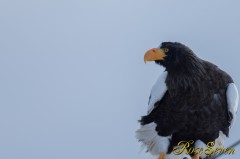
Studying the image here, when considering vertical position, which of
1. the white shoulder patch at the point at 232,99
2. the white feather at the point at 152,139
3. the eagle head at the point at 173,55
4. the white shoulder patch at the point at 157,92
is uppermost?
the eagle head at the point at 173,55

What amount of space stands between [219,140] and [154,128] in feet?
2.87

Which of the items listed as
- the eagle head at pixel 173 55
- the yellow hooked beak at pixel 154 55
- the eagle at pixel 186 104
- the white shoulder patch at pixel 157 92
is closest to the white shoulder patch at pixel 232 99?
the eagle at pixel 186 104

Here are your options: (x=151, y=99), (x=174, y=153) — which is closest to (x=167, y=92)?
(x=151, y=99)

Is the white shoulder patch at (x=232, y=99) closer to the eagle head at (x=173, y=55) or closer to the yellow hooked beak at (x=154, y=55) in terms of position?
the eagle head at (x=173, y=55)

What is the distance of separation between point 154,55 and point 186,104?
807 millimetres

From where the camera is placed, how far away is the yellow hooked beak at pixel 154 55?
9.09 m

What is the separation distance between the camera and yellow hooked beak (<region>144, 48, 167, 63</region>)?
29.8ft

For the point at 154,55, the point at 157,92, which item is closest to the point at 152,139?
the point at 157,92

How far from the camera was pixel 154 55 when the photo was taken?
912 centimetres

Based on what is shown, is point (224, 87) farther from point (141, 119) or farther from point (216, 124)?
point (141, 119)

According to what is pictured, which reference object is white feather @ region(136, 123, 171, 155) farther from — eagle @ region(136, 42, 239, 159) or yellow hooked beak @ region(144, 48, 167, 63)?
yellow hooked beak @ region(144, 48, 167, 63)

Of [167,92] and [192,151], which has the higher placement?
[167,92]

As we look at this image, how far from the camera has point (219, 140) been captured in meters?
8.88

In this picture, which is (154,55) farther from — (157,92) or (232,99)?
(232,99)
